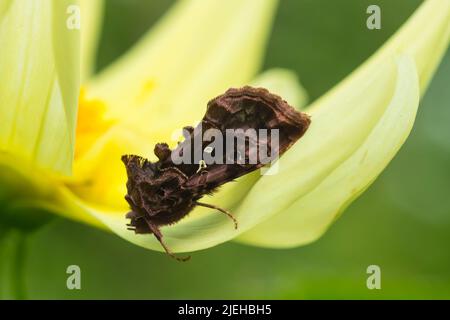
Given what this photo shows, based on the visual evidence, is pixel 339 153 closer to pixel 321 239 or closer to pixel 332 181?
→ pixel 332 181

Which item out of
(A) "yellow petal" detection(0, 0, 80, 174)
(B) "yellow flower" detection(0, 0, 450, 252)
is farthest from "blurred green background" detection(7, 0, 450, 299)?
(A) "yellow petal" detection(0, 0, 80, 174)

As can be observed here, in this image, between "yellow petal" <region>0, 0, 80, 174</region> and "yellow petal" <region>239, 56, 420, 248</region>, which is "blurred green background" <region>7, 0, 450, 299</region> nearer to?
"yellow petal" <region>239, 56, 420, 248</region>

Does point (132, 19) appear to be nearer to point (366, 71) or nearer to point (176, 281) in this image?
point (176, 281)

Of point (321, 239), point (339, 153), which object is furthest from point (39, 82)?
point (321, 239)

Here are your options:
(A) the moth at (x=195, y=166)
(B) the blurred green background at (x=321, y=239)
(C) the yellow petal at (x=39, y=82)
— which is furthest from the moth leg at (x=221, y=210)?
(B) the blurred green background at (x=321, y=239)

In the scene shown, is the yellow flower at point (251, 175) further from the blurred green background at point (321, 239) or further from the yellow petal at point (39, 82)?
the blurred green background at point (321, 239)

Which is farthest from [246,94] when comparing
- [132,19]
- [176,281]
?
[132,19]
